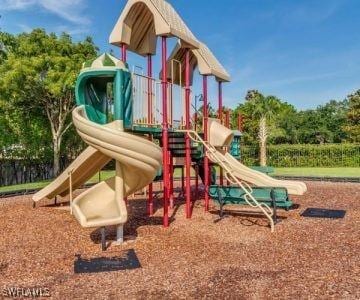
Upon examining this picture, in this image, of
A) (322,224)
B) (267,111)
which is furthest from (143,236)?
(267,111)

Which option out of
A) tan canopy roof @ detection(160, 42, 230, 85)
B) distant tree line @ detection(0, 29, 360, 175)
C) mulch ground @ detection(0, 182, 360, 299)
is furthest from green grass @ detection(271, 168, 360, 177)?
mulch ground @ detection(0, 182, 360, 299)

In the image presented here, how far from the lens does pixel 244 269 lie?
627cm

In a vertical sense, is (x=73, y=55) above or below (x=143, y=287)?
above

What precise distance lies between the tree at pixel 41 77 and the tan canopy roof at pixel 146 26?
40.3 feet

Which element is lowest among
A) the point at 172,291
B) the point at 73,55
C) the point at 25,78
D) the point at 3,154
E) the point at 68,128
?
the point at 172,291

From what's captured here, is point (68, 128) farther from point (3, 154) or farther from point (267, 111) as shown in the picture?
point (267, 111)

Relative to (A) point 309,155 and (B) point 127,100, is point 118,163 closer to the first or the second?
(B) point 127,100

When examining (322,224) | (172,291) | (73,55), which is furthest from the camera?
(73,55)

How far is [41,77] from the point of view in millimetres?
24047

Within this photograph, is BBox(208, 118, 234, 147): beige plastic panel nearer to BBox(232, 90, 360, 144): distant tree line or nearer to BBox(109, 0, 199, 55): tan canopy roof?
BBox(109, 0, 199, 55): tan canopy roof

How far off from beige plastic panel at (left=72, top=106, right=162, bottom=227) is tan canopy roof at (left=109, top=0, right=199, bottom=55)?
289cm

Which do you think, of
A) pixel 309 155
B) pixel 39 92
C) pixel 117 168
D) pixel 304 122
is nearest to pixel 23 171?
pixel 39 92

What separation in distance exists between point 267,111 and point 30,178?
30.5 metres

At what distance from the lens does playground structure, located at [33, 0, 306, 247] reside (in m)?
7.89
